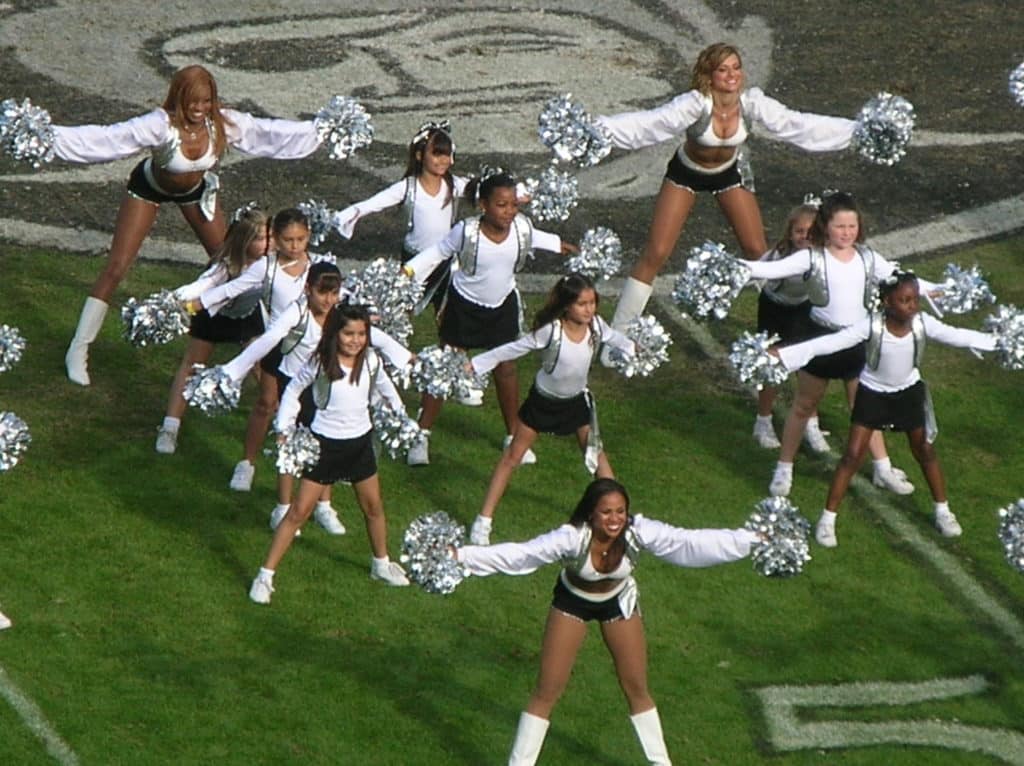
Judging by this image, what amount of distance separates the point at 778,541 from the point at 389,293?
8.43ft

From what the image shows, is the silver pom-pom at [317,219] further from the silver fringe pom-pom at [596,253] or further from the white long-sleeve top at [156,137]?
the silver fringe pom-pom at [596,253]

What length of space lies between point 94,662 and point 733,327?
15.0ft

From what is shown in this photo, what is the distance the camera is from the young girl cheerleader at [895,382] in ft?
28.6

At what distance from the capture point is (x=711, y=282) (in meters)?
8.77

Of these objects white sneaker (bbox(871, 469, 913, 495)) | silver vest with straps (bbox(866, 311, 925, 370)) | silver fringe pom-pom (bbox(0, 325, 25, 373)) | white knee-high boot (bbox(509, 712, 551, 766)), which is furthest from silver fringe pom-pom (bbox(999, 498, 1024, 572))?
silver fringe pom-pom (bbox(0, 325, 25, 373))

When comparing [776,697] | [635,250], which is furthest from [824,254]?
[635,250]

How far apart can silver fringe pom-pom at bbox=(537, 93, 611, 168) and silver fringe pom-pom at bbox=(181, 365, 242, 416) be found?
2.12m

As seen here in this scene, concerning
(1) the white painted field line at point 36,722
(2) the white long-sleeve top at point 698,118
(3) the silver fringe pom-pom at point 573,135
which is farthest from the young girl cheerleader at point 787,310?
(1) the white painted field line at point 36,722

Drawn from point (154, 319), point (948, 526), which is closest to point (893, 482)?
point (948, 526)

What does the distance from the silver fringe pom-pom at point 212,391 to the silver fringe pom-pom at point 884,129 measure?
137 inches

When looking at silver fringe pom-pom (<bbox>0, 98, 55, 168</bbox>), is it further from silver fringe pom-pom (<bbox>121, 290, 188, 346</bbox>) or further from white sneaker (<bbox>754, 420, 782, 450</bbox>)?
white sneaker (<bbox>754, 420, 782, 450</bbox>)

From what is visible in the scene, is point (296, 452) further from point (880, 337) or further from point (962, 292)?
point (962, 292)

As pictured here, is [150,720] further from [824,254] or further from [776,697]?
[824,254]

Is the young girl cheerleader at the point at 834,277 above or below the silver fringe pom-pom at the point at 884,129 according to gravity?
below
